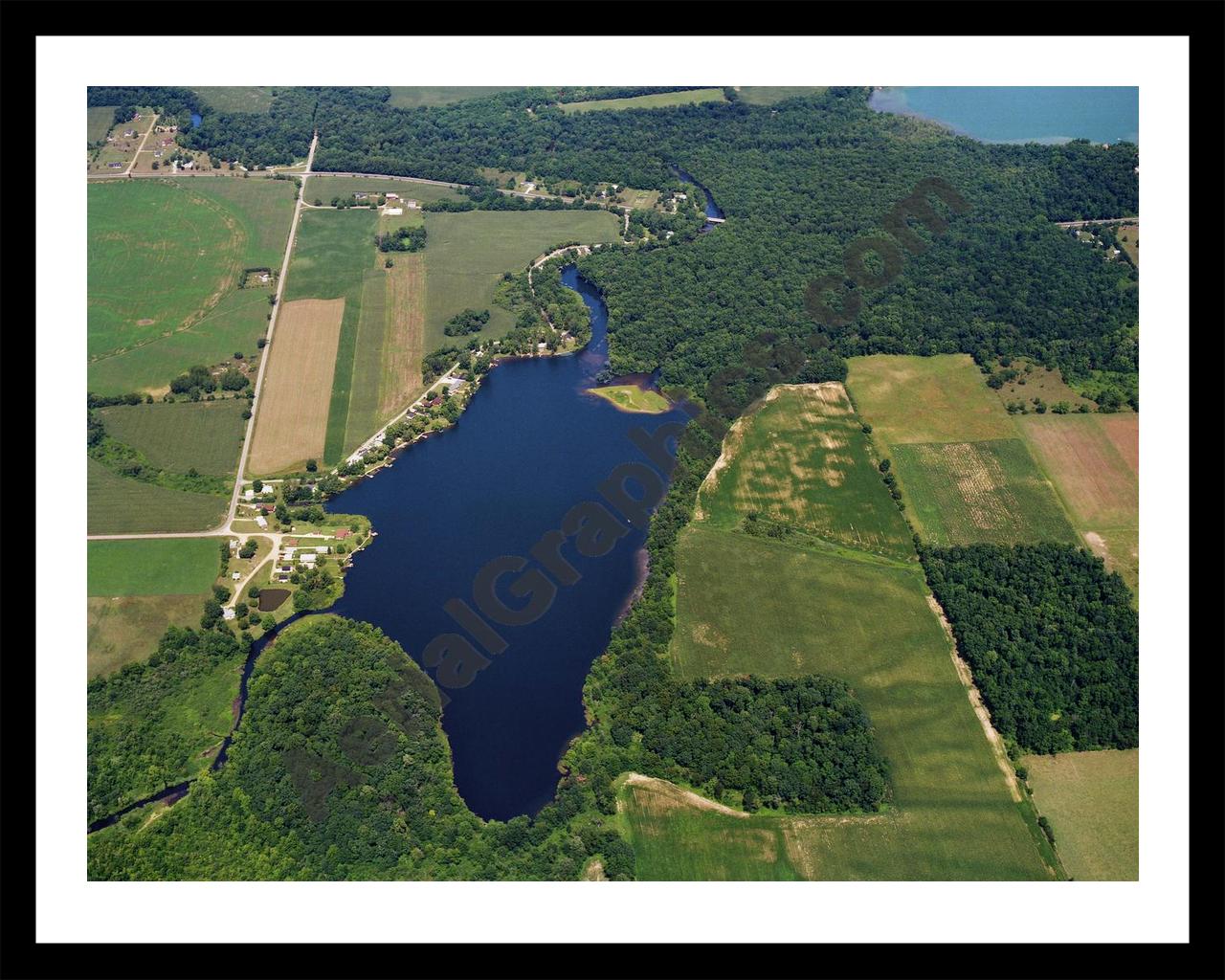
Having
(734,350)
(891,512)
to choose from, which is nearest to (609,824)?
(891,512)

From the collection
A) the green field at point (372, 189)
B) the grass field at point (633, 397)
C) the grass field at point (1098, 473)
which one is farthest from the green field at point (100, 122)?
the grass field at point (1098, 473)

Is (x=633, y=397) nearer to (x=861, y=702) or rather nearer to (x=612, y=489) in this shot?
(x=612, y=489)

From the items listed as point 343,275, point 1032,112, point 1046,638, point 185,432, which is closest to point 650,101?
point 1032,112

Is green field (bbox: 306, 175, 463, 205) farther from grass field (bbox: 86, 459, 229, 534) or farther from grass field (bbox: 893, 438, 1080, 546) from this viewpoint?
grass field (bbox: 893, 438, 1080, 546)

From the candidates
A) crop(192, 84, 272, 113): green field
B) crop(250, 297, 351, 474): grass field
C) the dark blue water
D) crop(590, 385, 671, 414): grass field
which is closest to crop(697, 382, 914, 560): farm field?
the dark blue water

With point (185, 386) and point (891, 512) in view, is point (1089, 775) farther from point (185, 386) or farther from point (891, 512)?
point (185, 386)
